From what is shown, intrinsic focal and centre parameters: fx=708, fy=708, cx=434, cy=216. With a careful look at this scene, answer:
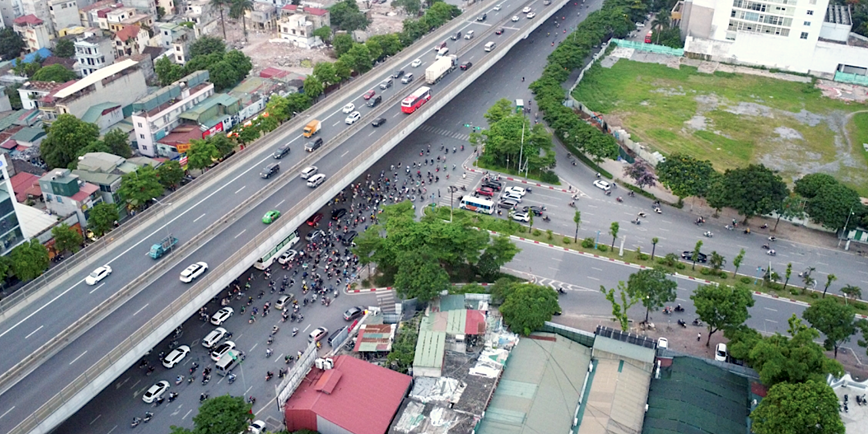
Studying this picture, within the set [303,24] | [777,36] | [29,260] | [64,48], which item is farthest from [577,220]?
[64,48]

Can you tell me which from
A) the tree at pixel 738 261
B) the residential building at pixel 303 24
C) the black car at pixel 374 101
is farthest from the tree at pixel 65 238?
the residential building at pixel 303 24

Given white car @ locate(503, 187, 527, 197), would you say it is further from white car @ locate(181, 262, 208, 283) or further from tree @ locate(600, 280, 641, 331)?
white car @ locate(181, 262, 208, 283)

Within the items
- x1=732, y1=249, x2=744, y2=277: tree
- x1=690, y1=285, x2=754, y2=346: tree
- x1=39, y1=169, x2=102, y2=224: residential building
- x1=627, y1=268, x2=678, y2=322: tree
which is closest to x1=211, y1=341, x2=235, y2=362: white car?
x1=39, y1=169, x2=102, y2=224: residential building

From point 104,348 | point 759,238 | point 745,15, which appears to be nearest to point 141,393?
point 104,348

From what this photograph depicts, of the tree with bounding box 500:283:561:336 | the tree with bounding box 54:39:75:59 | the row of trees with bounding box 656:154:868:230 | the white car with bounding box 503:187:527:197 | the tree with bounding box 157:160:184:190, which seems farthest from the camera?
the tree with bounding box 54:39:75:59

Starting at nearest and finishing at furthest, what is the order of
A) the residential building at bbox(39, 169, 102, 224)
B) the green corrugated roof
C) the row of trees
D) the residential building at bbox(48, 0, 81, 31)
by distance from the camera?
the green corrugated roof → the residential building at bbox(39, 169, 102, 224) → the row of trees → the residential building at bbox(48, 0, 81, 31)

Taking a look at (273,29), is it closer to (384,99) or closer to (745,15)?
(384,99)
